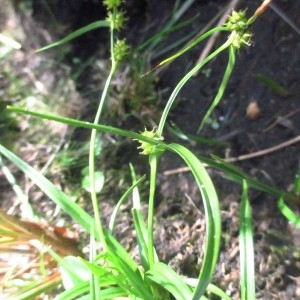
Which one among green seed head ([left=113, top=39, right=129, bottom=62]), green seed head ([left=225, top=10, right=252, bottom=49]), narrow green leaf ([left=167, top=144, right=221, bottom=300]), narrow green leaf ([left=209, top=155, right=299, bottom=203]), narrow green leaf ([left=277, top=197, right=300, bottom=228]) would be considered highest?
green seed head ([left=113, top=39, right=129, bottom=62])

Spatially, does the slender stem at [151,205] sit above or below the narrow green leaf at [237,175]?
below

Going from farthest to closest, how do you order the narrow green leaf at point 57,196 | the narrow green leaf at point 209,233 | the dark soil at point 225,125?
the dark soil at point 225,125
the narrow green leaf at point 57,196
the narrow green leaf at point 209,233

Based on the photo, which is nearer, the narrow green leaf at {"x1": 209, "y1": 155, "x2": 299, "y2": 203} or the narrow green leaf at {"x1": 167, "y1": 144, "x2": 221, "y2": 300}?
the narrow green leaf at {"x1": 167, "y1": 144, "x2": 221, "y2": 300}

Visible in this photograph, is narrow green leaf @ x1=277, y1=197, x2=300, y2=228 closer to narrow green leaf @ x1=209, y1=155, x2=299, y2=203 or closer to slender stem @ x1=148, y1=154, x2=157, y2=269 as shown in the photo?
narrow green leaf @ x1=209, y1=155, x2=299, y2=203

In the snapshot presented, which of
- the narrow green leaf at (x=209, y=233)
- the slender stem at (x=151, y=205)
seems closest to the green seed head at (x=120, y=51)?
the slender stem at (x=151, y=205)

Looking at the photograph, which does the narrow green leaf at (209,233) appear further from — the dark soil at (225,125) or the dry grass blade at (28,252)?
the dry grass blade at (28,252)

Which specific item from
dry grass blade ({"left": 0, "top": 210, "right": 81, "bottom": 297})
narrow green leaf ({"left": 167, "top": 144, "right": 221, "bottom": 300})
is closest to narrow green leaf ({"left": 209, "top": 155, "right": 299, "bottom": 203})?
narrow green leaf ({"left": 167, "top": 144, "right": 221, "bottom": 300})

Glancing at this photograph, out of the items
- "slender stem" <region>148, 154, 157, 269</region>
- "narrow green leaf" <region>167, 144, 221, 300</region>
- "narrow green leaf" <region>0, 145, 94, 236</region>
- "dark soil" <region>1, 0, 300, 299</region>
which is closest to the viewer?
"narrow green leaf" <region>167, 144, 221, 300</region>
